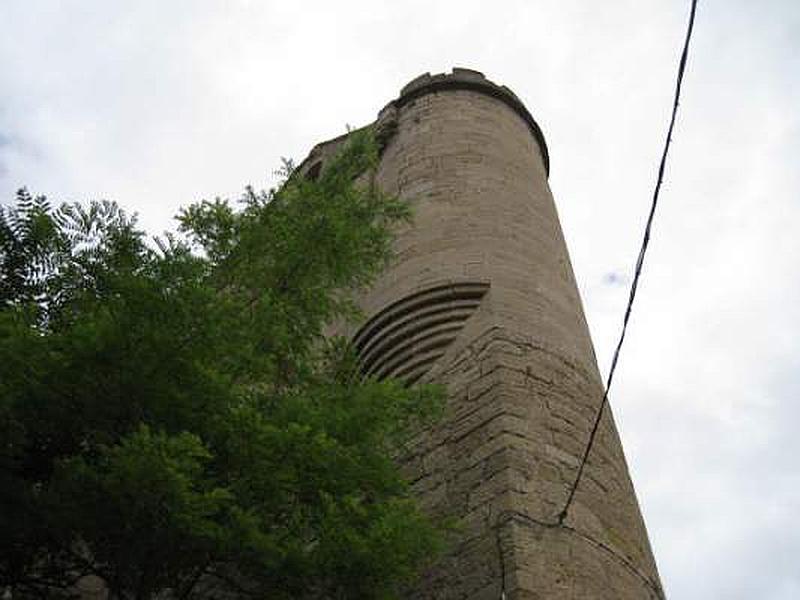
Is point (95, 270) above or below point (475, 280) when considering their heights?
below

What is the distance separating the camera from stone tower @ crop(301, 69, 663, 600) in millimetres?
5324

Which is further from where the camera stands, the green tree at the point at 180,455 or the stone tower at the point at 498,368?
the stone tower at the point at 498,368

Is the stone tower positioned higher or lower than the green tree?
higher

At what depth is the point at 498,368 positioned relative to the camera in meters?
6.58

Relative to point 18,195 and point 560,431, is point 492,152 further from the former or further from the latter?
point 18,195

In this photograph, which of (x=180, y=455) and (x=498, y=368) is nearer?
(x=180, y=455)

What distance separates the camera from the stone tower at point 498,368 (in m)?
5.32

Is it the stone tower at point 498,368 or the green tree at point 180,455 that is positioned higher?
the stone tower at point 498,368

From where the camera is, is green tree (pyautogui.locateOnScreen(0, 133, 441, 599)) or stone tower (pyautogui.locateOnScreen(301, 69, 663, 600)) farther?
stone tower (pyautogui.locateOnScreen(301, 69, 663, 600))

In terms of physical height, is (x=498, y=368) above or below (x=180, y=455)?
above

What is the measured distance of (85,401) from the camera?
430cm

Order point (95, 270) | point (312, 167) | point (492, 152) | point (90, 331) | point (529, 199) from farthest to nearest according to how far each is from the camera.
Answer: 1. point (312, 167)
2. point (492, 152)
3. point (529, 199)
4. point (95, 270)
5. point (90, 331)

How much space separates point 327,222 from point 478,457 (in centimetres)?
165

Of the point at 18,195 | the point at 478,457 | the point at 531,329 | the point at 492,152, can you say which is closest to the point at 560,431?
the point at 478,457
